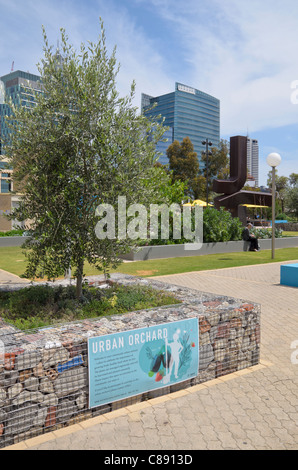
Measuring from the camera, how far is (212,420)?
4035 mm

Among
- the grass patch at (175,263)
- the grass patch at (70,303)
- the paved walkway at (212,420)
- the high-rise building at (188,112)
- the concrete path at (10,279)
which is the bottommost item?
the paved walkway at (212,420)

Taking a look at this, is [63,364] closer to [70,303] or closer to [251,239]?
[70,303]

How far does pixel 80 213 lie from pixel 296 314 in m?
5.53

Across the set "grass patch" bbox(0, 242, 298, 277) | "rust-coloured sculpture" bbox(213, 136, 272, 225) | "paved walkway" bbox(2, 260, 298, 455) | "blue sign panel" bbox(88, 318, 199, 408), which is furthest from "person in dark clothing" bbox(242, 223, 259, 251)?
"blue sign panel" bbox(88, 318, 199, 408)

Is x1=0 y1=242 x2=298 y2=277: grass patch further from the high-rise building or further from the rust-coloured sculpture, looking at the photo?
the high-rise building

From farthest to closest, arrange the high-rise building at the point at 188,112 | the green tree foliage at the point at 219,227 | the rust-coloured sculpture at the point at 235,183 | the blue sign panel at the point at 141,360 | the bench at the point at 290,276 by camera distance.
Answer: the high-rise building at the point at 188,112, the rust-coloured sculpture at the point at 235,183, the green tree foliage at the point at 219,227, the bench at the point at 290,276, the blue sign panel at the point at 141,360

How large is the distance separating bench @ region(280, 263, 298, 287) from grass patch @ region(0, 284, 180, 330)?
6.59m

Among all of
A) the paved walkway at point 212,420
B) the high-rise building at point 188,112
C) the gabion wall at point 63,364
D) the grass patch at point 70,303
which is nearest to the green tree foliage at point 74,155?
the grass patch at point 70,303

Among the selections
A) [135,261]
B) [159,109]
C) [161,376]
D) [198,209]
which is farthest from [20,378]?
[159,109]

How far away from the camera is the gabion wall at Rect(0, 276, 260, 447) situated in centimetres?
364

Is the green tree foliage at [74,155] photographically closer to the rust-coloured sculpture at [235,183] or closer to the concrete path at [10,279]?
the concrete path at [10,279]

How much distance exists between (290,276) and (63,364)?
9.68 m

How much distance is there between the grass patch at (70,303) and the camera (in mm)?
5680

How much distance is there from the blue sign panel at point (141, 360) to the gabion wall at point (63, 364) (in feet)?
0.40
